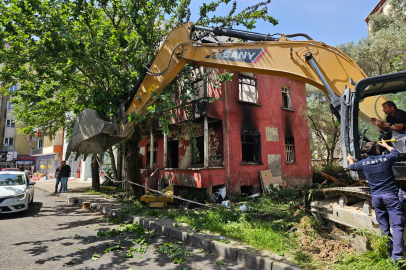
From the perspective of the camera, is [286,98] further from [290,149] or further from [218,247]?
[218,247]

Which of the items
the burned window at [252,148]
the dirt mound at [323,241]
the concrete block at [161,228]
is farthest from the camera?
the burned window at [252,148]

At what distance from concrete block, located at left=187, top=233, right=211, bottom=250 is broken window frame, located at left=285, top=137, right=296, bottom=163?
10.7 meters

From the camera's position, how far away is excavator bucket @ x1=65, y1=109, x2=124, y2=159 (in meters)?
6.60

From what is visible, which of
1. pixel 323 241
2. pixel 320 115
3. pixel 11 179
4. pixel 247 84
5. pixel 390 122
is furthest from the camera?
pixel 320 115

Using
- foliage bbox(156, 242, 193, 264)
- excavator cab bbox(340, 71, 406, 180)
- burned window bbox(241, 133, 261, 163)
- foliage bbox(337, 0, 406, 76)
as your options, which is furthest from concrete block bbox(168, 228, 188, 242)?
foliage bbox(337, 0, 406, 76)

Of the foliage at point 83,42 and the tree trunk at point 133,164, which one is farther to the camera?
the tree trunk at point 133,164

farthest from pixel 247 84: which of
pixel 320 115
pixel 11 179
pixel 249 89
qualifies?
pixel 11 179

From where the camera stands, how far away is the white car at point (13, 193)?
25.6 ft

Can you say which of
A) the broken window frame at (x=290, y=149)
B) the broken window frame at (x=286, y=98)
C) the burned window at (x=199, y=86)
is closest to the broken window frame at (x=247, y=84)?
the burned window at (x=199, y=86)

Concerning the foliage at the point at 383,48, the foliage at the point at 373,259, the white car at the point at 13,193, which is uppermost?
the foliage at the point at 383,48

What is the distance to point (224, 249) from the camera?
4.63 m

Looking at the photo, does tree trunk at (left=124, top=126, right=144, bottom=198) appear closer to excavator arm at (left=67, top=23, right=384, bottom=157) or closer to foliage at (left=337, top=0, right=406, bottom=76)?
excavator arm at (left=67, top=23, right=384, bottom=157)

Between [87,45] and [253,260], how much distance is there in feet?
26.7

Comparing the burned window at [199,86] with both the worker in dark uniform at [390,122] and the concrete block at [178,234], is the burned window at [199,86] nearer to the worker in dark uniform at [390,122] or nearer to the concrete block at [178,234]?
the concrete block at [178,234]
